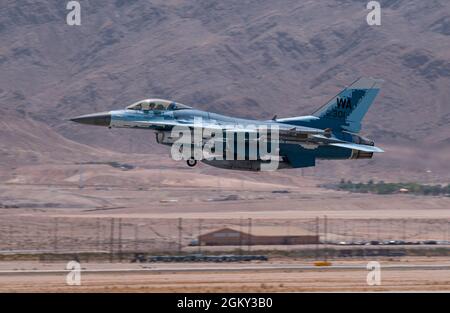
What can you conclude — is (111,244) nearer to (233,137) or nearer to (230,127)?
(230,127)

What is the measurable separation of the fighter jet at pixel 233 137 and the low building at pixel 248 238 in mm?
19152

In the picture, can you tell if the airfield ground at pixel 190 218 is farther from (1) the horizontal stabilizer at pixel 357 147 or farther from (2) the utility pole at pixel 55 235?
(1) the horizontal stabilizer at pixel 357 147

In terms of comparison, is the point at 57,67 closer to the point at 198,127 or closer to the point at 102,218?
the point at 102,218

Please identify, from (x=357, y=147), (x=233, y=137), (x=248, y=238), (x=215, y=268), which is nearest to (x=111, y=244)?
(x=248, y=238)

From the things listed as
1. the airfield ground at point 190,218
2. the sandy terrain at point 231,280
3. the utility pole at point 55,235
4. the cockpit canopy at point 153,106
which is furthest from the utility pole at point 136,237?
the cockpit canopy at point 153,106

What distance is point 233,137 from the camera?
1763 inches

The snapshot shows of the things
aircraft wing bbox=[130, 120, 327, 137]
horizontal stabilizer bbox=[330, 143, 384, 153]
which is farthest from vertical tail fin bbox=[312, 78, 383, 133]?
aircraft wing bbox=[130, 120, 327, 137]

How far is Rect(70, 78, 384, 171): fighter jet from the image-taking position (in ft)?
146

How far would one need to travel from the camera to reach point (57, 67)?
192750 millimetres

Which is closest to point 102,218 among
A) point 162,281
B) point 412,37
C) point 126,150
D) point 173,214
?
point 173,214

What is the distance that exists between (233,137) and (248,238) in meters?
21.9

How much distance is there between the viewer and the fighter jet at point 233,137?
146 feet

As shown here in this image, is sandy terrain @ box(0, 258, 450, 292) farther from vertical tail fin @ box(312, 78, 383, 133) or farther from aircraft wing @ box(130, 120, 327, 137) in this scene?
vertical tail fin @ box(312, 78, 383, 133)

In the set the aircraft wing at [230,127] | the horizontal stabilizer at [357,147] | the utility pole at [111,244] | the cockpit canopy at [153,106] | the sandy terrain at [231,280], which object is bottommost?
the sandy terrain at [231,280]
